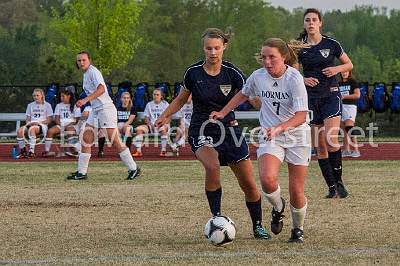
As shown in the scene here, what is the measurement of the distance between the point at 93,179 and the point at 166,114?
21.9ft

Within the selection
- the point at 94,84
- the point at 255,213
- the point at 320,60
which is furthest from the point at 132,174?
the point at 255,213

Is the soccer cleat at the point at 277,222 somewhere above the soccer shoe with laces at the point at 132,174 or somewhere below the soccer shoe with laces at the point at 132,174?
above

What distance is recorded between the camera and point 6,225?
1000 cm

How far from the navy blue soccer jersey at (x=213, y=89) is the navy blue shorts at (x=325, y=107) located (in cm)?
332

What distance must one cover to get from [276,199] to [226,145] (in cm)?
66

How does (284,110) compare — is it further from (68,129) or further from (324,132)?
(68,129)

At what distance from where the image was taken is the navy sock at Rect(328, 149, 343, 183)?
41.8ft

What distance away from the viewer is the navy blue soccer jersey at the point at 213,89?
929cm

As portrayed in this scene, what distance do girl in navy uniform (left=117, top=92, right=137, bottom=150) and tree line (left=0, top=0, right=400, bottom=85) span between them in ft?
10.1

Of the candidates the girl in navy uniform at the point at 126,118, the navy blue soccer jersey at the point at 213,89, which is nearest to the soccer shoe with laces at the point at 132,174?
the girl in navy uniform at the point at 126,118

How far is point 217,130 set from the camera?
923 centimetres

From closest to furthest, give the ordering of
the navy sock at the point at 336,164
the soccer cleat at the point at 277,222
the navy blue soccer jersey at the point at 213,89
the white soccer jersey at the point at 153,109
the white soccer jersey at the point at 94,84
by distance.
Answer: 1. the soccer cleat at the point at 277,222
2. the navy blue soccer jersey at the point at 213,89
3. the navy sock at the point at 336,164
4. the white soccer jersey at the point at 94,84
5. the white soccer jersey at the point at 153,109

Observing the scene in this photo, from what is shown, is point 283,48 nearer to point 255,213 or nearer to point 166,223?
point 255,213

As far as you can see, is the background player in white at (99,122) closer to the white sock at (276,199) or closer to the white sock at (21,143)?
the white sock at (21,143)
